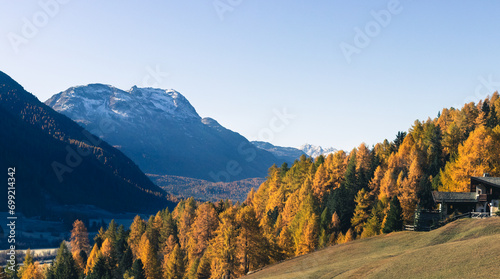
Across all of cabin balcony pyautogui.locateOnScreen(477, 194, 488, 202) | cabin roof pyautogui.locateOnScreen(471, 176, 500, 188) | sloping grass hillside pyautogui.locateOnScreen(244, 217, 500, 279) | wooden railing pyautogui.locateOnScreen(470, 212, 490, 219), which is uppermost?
cabin roof pyautogui.locateOnScreen(471, 176, 500, 188)

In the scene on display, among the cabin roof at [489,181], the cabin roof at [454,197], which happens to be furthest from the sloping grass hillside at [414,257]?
the cabin roof at [489,181]

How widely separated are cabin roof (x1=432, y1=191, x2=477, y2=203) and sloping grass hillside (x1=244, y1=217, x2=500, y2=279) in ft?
24.7

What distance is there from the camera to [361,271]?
44.0m

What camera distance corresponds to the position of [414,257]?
44219 mm

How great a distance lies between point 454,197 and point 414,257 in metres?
30.4

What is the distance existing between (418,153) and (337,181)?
2225 cm

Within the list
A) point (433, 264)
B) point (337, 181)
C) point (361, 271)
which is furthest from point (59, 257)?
point (433, 264)

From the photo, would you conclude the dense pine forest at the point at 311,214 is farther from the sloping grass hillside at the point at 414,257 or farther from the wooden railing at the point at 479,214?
the sloping grass hillside at the point at 414,257

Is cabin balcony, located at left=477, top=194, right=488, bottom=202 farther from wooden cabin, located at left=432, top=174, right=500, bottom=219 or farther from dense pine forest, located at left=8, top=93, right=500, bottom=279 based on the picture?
dense pine forest, located at left=8, top=93, right=500, bottom=279

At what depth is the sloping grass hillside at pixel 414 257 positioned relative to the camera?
38438mm

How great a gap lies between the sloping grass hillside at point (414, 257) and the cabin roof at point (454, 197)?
7523mm

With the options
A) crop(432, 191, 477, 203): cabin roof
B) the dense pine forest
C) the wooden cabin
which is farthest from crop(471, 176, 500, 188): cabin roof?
the dense pine forest

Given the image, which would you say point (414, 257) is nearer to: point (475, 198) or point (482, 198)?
point (482, 198)

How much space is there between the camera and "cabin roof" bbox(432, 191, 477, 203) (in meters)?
68.9
